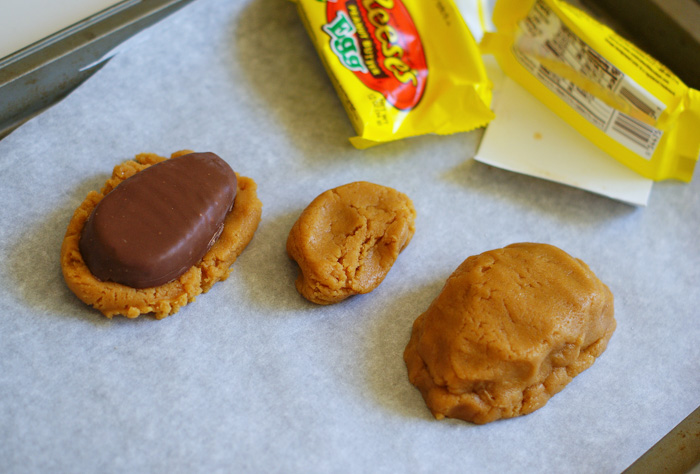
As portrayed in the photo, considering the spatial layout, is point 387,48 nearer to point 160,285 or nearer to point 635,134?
point 635,134

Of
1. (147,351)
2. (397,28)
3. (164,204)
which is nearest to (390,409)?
(147,351)

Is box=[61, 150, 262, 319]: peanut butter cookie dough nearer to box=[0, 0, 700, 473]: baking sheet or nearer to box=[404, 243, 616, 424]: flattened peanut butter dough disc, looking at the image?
box=[0, 0, 700, 473]: baking sheet

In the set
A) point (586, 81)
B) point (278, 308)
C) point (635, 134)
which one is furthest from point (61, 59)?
point (635, 134)

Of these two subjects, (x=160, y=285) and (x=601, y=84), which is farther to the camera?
(x=601, y=84)

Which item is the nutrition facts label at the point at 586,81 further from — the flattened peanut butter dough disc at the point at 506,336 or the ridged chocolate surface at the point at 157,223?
the ridged chocolate surface at the point at 157,223

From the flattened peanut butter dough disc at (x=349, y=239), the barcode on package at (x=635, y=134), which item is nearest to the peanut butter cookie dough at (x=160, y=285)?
the flattened peanut butter dough disc at (x=349, y=239)
